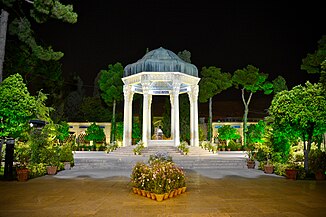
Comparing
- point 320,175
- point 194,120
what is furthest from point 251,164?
point 194,120

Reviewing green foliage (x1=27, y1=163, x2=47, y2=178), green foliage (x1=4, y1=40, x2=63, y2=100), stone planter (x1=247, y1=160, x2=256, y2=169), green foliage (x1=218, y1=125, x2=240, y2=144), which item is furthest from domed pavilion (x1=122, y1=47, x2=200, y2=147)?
green foliage (x1=218, y1=125, x2=240, y2=144)

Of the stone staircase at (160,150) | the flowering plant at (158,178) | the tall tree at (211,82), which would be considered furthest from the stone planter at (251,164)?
the tall tree at (211,82)

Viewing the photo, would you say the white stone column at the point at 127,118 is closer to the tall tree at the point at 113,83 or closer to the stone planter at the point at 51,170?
the tall tree at the point at 113,83

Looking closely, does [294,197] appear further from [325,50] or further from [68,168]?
[325,50]

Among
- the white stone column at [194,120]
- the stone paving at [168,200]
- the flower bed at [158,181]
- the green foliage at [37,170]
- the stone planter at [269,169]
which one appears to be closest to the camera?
the stone paving at [168,200]

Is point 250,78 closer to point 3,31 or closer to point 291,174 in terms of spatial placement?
point 291,174

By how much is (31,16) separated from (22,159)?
8551 mm

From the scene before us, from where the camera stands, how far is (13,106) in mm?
13172

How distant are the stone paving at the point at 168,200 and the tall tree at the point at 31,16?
987cm

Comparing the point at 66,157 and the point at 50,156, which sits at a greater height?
the point at 50,156

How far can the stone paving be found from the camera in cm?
680

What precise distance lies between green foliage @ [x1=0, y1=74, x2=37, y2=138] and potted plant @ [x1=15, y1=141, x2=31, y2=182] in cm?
191

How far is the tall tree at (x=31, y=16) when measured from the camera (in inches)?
625

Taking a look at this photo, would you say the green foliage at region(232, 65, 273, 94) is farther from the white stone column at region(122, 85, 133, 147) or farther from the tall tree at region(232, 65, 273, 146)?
the white stone column at region(122, 85, 133, 147)
